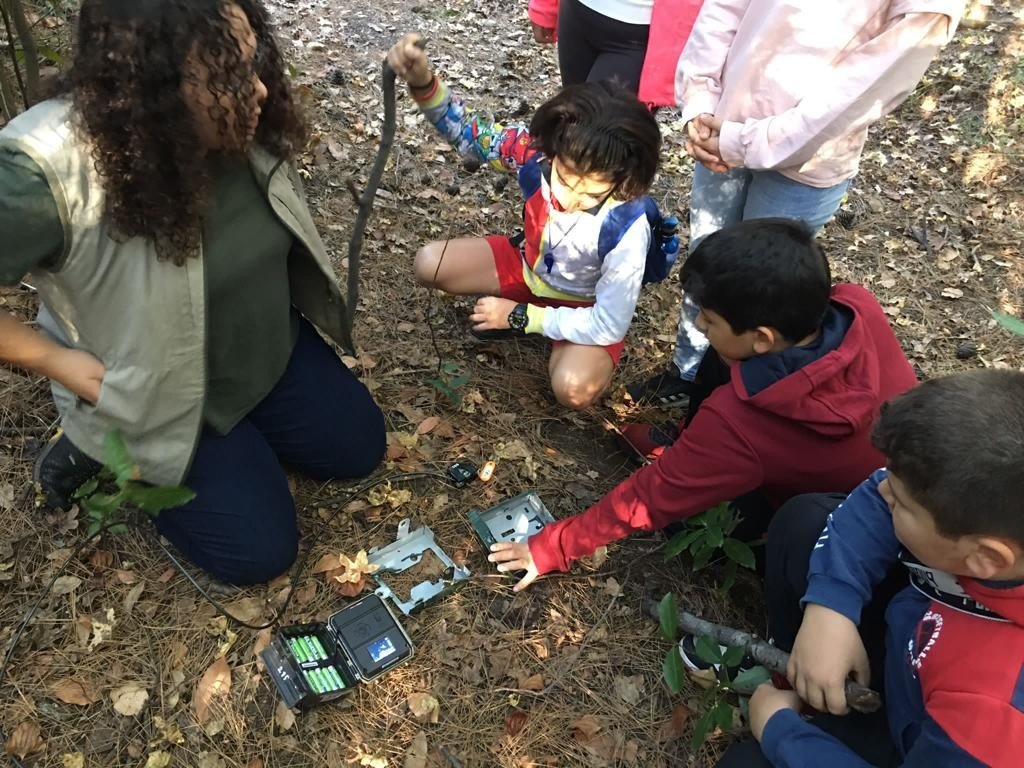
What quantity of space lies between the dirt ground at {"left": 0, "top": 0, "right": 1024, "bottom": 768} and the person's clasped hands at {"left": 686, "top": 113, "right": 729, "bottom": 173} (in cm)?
124

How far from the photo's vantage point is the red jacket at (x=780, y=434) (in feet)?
7.59

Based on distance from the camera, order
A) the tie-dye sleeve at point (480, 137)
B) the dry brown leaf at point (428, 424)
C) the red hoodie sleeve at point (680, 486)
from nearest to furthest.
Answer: the red hoodie sleeve at point (680, 486), the tie-dye sleeve at point (480, 137), the dry brown leaf at point (428, 424)

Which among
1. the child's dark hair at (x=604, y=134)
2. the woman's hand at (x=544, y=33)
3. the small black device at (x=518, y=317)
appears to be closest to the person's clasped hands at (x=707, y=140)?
the child's dark hair at (x=604, y=134)

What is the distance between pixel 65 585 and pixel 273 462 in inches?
33.1

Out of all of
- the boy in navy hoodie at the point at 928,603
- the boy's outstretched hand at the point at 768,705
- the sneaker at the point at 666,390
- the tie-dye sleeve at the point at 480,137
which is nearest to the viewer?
the boy in navy hoodie at the point at 928,603

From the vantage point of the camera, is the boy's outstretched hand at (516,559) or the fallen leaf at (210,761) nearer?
the fallen leaf at (210,761)

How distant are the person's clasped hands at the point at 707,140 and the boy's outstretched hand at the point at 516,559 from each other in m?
1.74

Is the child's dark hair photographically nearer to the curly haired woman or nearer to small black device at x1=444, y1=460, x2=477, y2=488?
the curly haired woman

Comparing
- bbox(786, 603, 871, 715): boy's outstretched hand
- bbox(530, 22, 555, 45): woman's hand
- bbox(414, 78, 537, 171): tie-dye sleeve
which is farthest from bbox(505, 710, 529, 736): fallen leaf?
bbox(530, 22, 555, 45): woman's hand

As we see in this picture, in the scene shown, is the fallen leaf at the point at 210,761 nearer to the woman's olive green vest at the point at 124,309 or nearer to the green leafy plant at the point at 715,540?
the woman's olive green vest at the point at 124,309

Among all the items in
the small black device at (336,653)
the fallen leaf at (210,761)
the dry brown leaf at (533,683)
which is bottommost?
the dry brown leaf at (533,683)

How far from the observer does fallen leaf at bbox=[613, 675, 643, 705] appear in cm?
258

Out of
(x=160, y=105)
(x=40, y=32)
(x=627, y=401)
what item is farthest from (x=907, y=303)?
(x=40, y=32)

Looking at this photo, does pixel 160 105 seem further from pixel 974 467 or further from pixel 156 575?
pixel 974 467
